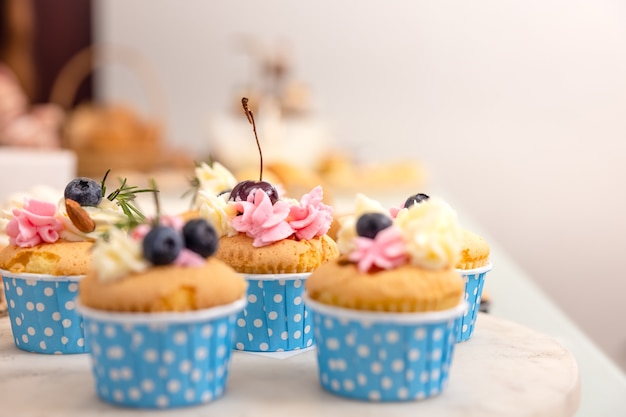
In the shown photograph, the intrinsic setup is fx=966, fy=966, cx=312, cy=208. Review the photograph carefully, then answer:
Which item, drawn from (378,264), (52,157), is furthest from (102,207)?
(52,157)

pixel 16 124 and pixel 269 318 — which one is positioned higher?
pixel 16 124

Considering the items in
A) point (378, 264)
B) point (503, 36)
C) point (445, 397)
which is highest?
point (503, 36)

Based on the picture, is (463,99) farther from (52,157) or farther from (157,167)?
(52,157)

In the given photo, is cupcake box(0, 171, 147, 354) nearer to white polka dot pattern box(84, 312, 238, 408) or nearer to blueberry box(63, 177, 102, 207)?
blueberry box(63, 177, 102, 207)

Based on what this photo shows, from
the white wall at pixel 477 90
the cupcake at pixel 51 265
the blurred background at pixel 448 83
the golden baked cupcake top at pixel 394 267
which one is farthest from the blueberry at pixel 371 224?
the white wall at pixel 477 90

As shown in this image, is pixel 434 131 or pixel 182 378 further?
pixel 434 131

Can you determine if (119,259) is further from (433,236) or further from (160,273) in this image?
(433,236)

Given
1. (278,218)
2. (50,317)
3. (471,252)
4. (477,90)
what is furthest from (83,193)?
(477,90)
